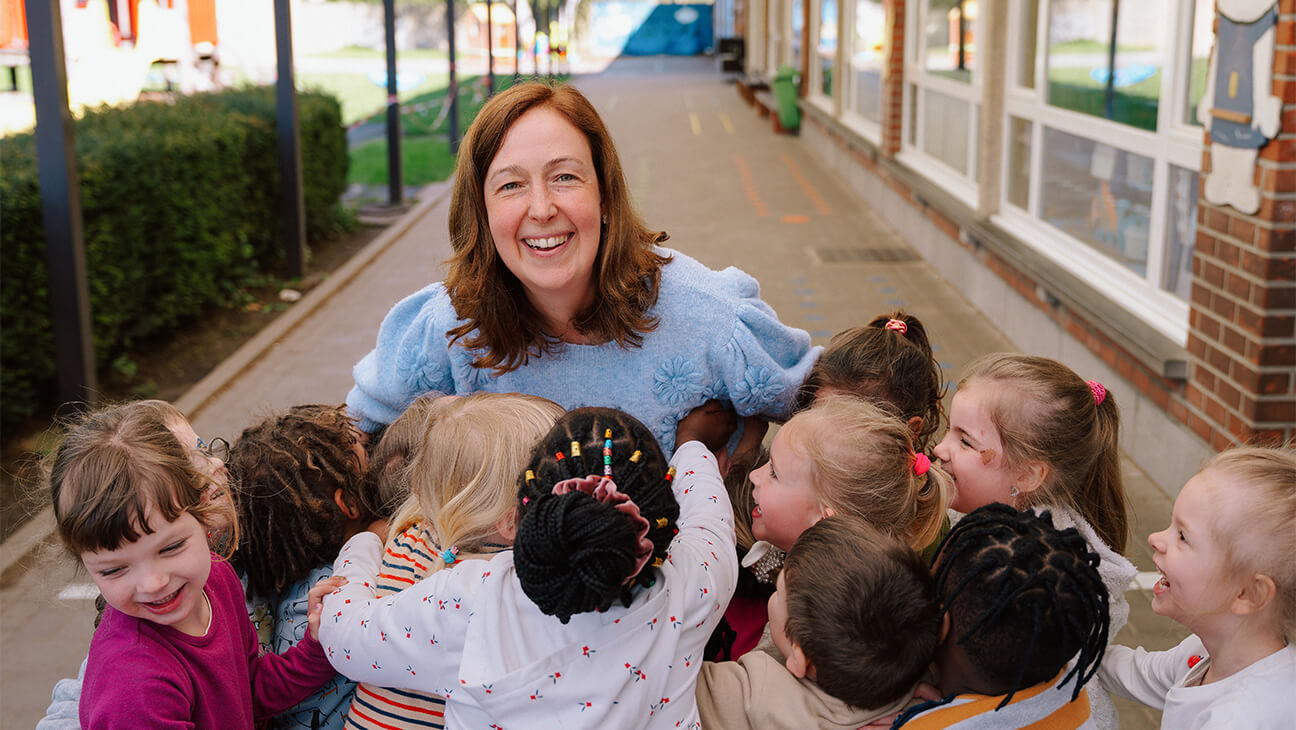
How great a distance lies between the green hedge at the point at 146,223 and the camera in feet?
17.2

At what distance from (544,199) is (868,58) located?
36.2 ft

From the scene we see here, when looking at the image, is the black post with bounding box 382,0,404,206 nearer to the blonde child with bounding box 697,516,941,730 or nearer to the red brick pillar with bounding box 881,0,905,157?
the red brick pillar with bounding box 881,0,905,157

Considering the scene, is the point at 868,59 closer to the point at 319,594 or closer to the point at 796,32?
the point at 796,32

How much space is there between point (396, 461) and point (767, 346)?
850 millimetres

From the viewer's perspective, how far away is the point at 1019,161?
725 cm

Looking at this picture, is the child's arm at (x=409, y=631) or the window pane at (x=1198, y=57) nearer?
the child's arm at (x=409, y=631)

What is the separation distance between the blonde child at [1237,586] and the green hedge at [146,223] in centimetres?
495

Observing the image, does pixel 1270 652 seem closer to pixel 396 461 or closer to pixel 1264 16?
pixel 396 461

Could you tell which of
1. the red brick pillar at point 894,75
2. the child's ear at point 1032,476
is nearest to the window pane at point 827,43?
the red brick pillar at point 894,75

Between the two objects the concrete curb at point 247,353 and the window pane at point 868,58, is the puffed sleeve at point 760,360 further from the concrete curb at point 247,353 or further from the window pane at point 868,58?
the window pane at point 868,58

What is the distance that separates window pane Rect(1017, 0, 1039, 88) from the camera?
699cm

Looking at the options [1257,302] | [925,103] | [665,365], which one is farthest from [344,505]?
[925,103]

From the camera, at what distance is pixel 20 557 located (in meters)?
4.29

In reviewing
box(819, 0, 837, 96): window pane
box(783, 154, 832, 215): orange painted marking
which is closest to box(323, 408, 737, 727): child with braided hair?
box(783, 154, 832, 215): orange painted marking
